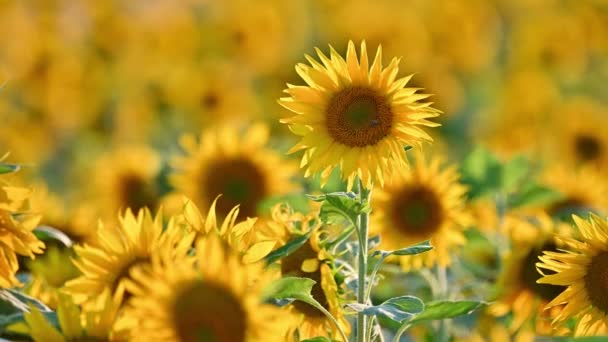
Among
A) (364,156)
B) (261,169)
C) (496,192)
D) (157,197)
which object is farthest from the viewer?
(157,197)

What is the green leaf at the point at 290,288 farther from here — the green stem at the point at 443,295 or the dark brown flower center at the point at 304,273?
the green stem at the point at 443,295

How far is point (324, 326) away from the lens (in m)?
1.24

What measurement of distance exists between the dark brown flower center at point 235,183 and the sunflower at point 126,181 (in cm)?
39

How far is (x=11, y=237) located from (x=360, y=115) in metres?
0.44

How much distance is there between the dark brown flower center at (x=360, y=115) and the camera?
1.21m

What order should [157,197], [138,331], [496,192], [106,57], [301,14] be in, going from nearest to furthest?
[138,331] → [496,192] → [157,197] → [106,57] → [301,14]

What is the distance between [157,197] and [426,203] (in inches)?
37.9

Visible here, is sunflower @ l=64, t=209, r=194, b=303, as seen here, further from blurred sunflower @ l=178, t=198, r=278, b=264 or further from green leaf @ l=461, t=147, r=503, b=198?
green leaf @ l=461, t=147, r=503, b=198

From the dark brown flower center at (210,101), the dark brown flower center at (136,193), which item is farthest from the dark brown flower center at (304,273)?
the dark brown flower center at (210,101)

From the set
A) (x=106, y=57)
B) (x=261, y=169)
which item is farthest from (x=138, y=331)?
(x=106, y=57)

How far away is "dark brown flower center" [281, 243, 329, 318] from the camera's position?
1234 millimetres

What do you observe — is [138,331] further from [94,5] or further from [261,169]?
[94,5]

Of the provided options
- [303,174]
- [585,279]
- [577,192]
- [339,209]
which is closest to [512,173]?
[577,192]

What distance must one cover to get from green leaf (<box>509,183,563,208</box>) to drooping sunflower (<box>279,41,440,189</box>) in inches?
29.0
